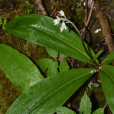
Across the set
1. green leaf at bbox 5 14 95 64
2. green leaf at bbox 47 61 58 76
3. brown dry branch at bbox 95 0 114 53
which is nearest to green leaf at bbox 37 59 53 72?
green leaf at bbox 47 61 58 76

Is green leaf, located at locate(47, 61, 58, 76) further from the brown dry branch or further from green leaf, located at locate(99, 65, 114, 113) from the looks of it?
the brown dry branch

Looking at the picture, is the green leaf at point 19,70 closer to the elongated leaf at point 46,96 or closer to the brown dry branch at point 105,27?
the elongated leaf at point 46,96

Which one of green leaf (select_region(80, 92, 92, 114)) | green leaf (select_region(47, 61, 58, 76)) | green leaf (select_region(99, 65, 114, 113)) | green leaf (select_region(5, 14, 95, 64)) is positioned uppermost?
green leaf (select_region(5, 14, 95, 64))

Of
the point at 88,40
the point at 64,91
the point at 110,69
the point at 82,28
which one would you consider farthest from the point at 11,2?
the point at 110,69

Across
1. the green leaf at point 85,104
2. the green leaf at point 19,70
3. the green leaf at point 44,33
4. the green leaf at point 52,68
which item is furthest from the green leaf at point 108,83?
the green leaf at point 19,70

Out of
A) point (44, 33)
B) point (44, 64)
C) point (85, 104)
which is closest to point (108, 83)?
point (85, 104)

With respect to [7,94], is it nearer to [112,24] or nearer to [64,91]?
[64,91]

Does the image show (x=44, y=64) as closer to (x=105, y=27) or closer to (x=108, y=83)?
(x=108, y=83)
